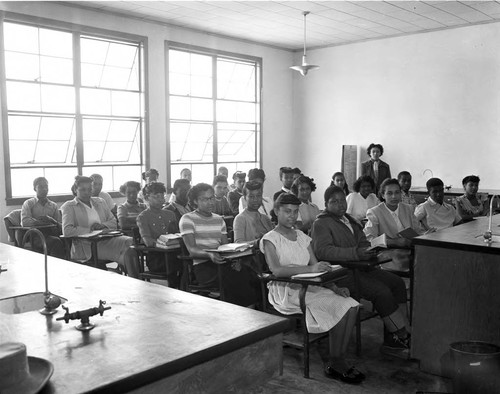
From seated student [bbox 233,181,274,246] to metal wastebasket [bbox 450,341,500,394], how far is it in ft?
6.04

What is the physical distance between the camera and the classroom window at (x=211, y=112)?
28.9ft

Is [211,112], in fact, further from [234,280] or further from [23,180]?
[234,280]

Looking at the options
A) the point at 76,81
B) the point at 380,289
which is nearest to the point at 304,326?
the point at 380,289

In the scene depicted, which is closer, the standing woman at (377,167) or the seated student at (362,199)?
the seated student at (362,199)

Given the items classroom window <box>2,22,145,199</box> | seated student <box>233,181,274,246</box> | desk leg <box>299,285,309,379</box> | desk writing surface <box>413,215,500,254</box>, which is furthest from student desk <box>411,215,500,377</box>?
classroom window <box>2,22,145,199</box>

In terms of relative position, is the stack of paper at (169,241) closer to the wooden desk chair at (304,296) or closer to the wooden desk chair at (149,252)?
the wooden desk chair at (149,252)

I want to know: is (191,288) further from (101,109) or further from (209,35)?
(209,35)

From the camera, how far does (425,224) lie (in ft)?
17.0

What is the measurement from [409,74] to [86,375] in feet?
28.6

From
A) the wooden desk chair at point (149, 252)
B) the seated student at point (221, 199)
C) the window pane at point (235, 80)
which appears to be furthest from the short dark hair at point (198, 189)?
the window pane at point (235, 80)

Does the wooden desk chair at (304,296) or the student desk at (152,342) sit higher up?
the student desk at (152,342)

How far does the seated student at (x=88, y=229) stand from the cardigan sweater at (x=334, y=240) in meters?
1.82

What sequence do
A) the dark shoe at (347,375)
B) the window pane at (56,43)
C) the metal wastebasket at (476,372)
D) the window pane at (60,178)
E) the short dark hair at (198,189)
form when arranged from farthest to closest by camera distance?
the window pane at (60,178), the window pane at (56,43), the short dark hair at (198,189), the dark shoe at (347,375), the metal wastebasket at (476,372)

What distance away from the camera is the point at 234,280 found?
3967 millimetres
